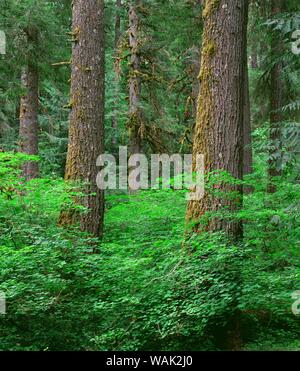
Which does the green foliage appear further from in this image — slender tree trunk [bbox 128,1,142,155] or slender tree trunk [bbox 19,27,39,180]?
slender tree trunk [bbox 128,1,142,155]

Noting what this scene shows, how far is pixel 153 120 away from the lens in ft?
54.6

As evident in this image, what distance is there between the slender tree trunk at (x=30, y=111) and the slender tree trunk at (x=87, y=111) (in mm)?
5628

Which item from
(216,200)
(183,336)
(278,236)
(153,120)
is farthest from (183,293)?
(153,120)

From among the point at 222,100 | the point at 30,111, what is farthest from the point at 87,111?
the point at 30,111

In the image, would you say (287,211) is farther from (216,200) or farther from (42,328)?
(42,328)

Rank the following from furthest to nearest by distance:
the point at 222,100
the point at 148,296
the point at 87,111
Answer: the point at 87,111 < the point at 222,100 < the point at 148,296

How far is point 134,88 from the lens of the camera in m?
16.1

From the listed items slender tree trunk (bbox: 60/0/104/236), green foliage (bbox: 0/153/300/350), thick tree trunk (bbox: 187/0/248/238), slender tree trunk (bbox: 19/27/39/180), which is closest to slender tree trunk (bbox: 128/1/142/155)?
slender tree trunk (bbox: 19/27/39/180)

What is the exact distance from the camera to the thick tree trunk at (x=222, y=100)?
6.33 meters

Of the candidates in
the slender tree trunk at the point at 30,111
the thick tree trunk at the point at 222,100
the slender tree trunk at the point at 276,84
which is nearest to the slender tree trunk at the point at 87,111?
the thick tree trunk at the point at 222,100

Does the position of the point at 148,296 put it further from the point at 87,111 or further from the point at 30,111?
the point at 30,111

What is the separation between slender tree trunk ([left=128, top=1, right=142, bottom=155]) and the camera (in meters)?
15.9

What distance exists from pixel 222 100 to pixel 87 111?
2832 mm

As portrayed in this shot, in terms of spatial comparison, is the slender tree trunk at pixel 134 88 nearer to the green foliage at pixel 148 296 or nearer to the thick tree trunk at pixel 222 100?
the thick tree trunk at pixel 222 100
